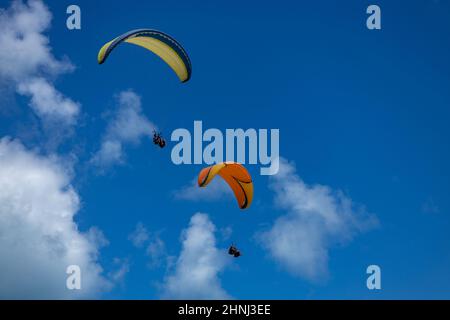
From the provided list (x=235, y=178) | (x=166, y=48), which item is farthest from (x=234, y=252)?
(x=166, y=48)

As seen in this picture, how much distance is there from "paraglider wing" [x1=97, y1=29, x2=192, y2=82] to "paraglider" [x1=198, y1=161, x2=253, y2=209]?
16.9 ft

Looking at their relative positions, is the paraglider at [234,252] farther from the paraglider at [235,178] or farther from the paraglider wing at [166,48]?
the paraglider wing at [166,48]

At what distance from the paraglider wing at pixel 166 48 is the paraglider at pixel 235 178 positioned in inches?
203

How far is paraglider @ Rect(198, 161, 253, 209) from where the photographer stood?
94.5 feet

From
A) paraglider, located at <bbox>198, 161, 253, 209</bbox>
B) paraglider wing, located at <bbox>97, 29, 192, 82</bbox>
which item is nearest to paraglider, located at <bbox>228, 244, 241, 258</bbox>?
paraglider, located at <bbox>198, 161, 253, 209</bbox>

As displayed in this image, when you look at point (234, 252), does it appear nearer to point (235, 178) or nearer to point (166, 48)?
point (235, 178)

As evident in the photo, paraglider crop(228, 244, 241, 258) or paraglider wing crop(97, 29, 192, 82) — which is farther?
paraglider crop(228, 244, 241, 258)

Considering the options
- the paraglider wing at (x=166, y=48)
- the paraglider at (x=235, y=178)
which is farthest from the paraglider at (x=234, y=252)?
the paraglider wing at (x=166, y=48)

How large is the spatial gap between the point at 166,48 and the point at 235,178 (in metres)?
8.54

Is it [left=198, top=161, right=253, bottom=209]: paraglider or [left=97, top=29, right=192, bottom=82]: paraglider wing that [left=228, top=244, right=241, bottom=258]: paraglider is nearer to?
[left=198, top=161, right=253, bottom=209]: paraglider

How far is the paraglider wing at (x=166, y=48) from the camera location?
2700cm

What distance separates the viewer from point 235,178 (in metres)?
32.8
